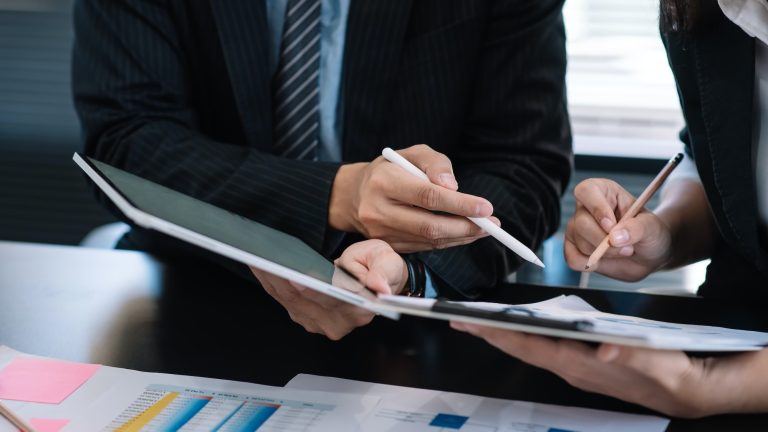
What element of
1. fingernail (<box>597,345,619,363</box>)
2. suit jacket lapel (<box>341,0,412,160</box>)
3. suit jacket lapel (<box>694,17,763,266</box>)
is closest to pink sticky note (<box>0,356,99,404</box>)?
fingernail (<box>597,345,619,363</box>)

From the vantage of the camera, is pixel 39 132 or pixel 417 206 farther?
pixel 39 132

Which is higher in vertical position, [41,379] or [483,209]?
[483,209]

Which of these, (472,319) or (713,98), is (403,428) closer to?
(472,319)

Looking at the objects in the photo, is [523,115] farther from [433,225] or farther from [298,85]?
[433,225]

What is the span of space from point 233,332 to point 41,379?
19cm

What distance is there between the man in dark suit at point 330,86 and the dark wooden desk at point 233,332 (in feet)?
0.49

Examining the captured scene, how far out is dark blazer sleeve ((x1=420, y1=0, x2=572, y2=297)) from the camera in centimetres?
115

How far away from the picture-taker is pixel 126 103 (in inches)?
48.4

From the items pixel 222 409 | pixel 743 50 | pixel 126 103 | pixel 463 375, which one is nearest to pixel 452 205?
pixel 463 375

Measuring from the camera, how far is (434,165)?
860mm

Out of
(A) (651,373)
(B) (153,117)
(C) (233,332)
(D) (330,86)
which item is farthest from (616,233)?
(B) (153,117)

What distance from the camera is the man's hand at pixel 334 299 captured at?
31.2 inches

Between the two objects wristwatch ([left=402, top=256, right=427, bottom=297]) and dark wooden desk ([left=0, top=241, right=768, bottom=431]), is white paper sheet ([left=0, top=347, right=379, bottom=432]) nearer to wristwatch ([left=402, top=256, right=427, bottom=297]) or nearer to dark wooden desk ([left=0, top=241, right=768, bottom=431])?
dark wooden desk ([left=0, top=241, right=768, bottom=431])

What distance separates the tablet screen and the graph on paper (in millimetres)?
108
